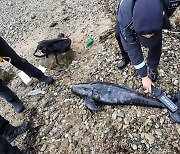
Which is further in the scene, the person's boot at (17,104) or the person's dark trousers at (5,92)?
the person's boot at (17,104)

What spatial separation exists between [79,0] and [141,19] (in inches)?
194

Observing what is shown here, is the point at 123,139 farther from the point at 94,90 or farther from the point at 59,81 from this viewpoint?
the point at 59,81

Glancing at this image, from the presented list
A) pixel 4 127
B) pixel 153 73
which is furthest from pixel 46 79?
pixel 153 73

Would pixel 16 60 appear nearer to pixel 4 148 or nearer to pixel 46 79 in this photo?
pixel 46 79

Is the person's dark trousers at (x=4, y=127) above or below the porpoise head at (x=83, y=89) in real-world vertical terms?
above

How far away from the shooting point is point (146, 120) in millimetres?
4055

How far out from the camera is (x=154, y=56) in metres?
3.96

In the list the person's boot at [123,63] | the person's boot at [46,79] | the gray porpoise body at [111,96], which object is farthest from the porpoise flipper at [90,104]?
the person's boot at [46,79]

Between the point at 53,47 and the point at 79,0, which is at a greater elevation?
the point at 53,47

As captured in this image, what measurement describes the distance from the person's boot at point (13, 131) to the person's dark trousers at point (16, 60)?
2.99ft

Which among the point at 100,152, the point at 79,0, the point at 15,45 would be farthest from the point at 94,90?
the point at 79,0

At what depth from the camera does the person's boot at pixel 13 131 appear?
4398 millimetres

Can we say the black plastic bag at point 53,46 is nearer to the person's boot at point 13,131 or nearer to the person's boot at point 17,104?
the person's boot at point 17,104

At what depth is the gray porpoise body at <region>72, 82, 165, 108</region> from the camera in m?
4.18
